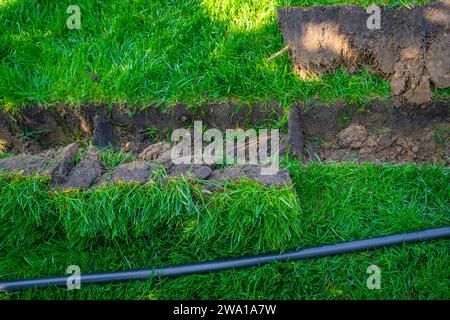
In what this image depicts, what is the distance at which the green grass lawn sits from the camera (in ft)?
13.4

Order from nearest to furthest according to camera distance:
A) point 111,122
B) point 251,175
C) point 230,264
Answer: point 230,264
point 251,175
point 111,122

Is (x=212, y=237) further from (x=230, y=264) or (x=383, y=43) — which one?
(x=383, y=43)

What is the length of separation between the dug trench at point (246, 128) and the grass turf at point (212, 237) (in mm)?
356

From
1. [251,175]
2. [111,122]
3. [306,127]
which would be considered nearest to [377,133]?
[306,127]

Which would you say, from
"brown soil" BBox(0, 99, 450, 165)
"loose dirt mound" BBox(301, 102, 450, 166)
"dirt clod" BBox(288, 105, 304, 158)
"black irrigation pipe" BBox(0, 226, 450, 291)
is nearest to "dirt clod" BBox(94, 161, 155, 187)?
"brown soil" BBox(0, 99, 450, 165)

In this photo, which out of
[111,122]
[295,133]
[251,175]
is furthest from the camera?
[111,122]

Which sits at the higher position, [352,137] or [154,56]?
[154,56]

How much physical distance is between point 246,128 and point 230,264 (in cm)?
141

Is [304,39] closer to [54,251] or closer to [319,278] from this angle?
[319,278]

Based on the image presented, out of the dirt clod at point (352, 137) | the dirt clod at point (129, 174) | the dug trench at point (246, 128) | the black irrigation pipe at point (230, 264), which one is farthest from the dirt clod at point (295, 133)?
the dirt clod at point (129, 174)

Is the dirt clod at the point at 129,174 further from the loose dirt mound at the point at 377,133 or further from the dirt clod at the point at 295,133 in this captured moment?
the loose dirt mound at the point at 377,133

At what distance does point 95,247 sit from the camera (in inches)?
127

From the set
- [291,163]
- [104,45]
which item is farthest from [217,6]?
[291,163]

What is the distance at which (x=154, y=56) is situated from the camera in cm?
425
